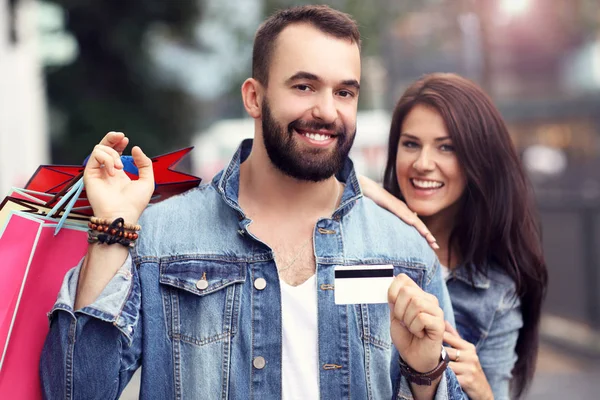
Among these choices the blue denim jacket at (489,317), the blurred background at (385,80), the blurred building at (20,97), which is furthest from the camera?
the blurred building at (20,97)

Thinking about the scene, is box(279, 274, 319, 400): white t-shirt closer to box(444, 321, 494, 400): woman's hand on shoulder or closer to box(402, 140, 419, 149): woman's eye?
box(444, 321, 494, 400): woman's hand on shoulder

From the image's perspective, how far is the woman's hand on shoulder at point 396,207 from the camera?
3.03 metres

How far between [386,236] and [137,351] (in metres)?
0.95

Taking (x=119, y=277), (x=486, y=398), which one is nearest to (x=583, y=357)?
(x=486, y=398)

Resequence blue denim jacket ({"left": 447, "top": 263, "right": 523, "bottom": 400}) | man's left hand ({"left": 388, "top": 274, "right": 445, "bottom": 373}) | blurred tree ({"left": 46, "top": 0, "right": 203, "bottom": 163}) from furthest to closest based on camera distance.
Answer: blurred tree ({"left": 46, "top": 0, "right": 203, "bottom": 163}), blue denim jacket ({"left": 447, "top": 263, "right": 523, "bottom": 400}), man's left hand ({"left": 388, "top": 274, "right": 445, "bottom": 373})

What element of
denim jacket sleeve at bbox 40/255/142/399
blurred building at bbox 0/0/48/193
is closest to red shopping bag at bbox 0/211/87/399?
denim jacket sleeve at bbox 40/255/142/399

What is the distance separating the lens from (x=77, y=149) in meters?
14.9

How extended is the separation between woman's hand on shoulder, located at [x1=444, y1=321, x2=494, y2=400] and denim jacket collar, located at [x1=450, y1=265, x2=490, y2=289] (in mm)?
472

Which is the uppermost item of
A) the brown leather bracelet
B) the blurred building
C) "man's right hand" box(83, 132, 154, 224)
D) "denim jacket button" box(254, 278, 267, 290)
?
the blurred building

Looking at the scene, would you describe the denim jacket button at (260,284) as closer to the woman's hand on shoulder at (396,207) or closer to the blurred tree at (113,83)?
the woman's hand on shoulder at (396,207)

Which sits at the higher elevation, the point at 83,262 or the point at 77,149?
the point at 77,149

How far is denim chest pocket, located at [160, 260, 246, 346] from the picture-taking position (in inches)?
102

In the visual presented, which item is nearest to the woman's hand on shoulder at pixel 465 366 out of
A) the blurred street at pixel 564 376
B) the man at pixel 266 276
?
the man at pixel 266 276

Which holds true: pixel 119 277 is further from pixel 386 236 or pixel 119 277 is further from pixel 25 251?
pixel 386 236
